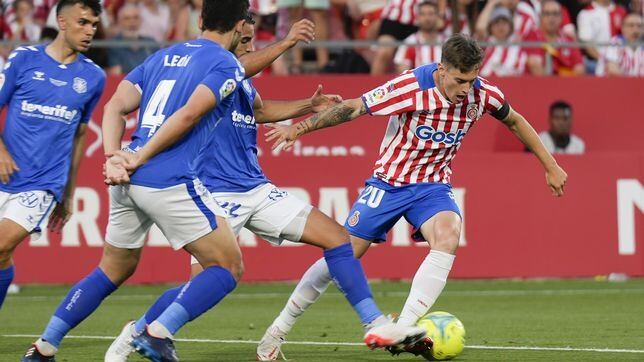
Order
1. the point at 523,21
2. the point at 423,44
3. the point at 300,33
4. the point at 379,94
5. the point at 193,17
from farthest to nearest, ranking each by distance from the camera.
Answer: the point at 523,21
the point at 193,17
the point at 423,44
the point at 379,94
the point at 300,33

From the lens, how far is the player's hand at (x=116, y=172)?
7395mm

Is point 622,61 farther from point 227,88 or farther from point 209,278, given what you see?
point 209,278

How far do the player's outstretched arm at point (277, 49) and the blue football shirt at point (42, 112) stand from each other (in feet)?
4.39

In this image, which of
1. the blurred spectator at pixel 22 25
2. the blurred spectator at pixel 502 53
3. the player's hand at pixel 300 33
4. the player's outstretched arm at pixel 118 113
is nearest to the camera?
the player's outstretched arm at pixel 118 113

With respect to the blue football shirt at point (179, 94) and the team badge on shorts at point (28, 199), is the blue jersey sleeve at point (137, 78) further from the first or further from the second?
the team badge on shorts at point (28, 199)

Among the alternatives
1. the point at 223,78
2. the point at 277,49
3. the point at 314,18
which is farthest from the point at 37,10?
the point at 223,78

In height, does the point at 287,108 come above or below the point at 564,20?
above

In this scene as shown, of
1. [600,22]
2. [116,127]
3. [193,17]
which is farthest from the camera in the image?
[600,22]

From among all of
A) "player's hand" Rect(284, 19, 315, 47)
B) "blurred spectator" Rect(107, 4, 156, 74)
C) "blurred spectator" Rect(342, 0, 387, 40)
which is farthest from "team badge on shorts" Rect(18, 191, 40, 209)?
"blurred spectator" Rect(342, 0, 387, 40)

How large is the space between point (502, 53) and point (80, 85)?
8.60 metres

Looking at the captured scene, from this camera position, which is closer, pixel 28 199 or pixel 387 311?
pixel 28 199

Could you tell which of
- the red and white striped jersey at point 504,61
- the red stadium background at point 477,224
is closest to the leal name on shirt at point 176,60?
the red stadium background at point 477,224

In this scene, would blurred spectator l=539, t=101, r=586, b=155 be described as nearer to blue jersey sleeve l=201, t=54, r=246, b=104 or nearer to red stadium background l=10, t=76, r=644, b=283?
red stadium background l=10, t=76, r=644, b=283

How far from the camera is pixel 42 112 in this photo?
369 inches
